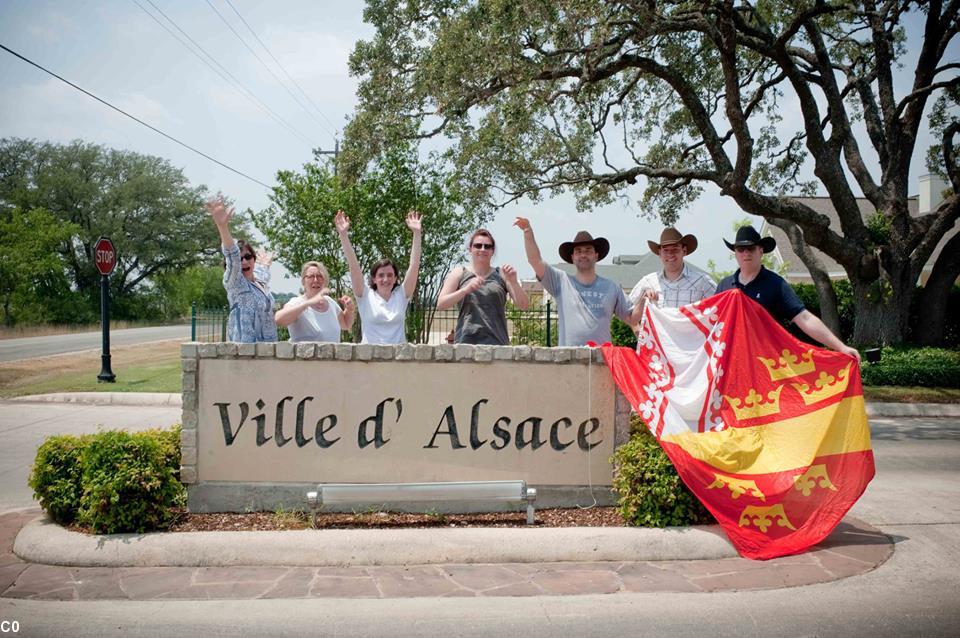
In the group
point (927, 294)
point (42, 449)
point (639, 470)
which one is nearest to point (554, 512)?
point (639, 470)

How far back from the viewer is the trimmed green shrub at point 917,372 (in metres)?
15.0

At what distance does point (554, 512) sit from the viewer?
19.5ft

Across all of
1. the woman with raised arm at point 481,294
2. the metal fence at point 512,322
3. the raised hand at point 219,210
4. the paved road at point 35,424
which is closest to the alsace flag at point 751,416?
the woman with raised arm at point 481,294

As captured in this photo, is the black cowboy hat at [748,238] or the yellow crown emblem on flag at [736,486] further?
the black cowboy hat at [748,238]

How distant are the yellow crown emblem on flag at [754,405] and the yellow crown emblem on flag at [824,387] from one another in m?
0.20

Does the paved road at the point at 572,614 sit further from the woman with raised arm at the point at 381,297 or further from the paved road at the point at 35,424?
the paved road at the point at 35,424

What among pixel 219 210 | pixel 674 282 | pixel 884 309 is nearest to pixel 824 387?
pixel 674 282

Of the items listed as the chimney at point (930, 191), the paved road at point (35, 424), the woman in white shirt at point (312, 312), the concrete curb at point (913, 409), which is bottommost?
the paved road at point (35, 424)

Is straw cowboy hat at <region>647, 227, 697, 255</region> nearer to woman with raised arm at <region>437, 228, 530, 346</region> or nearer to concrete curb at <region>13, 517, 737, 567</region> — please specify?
woman with raised arm at <region>437, 228, 530, 346</region>

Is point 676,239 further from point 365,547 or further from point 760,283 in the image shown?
point 365,547

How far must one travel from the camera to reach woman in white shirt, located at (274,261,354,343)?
650cm

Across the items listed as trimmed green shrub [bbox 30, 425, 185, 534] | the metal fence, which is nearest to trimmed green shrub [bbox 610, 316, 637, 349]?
the metal fence

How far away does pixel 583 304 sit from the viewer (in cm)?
628

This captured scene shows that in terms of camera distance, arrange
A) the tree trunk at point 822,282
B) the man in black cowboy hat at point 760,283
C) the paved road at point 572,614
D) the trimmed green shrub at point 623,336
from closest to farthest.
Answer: the paved road at point 572,614 → the man in black cowboy hat at point 760,283 → the trimmed green shrub at point 623,336 → the tree trunk at point 822,282
